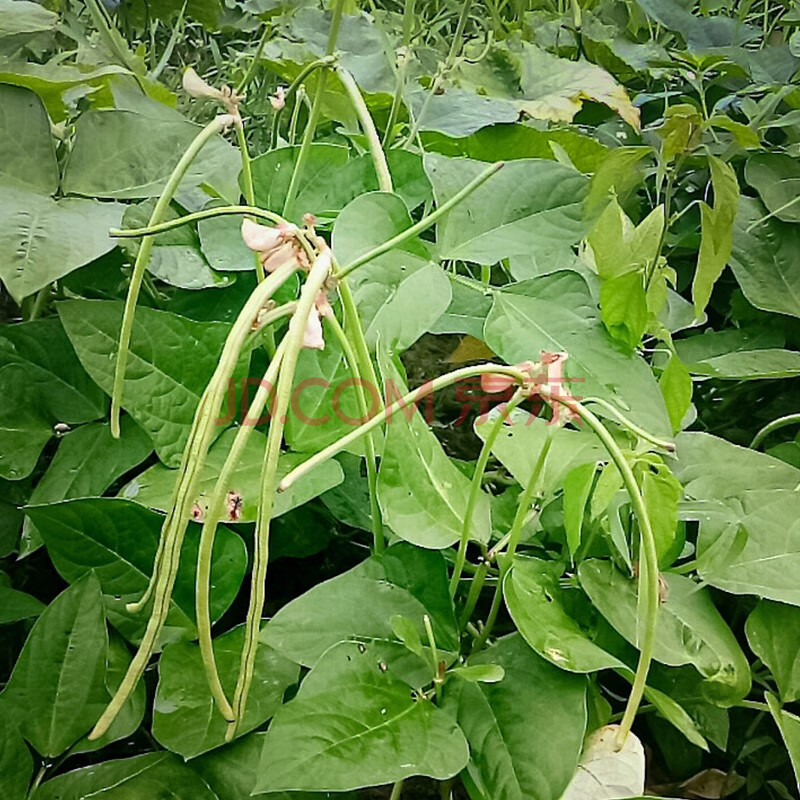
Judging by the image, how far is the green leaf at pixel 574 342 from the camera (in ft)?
1.25

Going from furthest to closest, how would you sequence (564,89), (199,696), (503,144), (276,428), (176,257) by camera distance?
1. (564,89)
2. (503,144)
3. (176,257)
4. (199,696)
5. (276,428)

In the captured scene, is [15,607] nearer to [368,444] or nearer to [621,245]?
[368,444]

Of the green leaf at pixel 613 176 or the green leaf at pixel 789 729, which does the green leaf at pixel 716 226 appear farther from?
the green leaf at pixel 789 729

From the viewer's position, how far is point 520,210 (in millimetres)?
417

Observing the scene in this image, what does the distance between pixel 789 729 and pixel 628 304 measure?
0.20 m

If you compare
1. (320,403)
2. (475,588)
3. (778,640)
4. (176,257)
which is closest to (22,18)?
→ (176,257)

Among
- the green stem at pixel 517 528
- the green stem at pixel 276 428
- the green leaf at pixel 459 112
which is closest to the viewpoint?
the green stem at pixel 276 428

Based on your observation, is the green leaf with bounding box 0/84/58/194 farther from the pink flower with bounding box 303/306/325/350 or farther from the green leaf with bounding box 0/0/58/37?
the pink flower with bounding box 303/306/325/350

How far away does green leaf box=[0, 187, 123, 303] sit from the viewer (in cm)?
31

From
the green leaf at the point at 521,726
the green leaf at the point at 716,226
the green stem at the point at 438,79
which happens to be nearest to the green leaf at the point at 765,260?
the green leaf at the point at 716,226

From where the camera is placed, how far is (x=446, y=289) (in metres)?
0.36

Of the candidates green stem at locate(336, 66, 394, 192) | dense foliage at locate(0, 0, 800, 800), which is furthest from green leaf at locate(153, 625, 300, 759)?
green stem at locate(336, 66, 394, 192)

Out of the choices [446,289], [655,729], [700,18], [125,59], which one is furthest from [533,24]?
[655,729]

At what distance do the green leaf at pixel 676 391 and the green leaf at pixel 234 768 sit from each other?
0.74 feet
